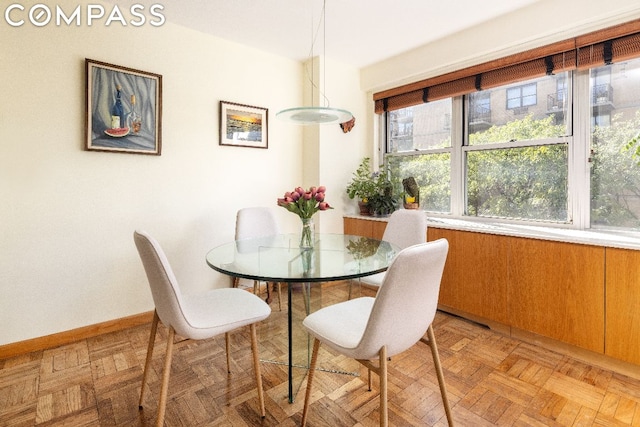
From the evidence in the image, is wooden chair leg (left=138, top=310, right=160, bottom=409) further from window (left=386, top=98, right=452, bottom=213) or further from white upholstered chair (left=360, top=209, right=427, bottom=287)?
window (left=386, top=98, right=452, bottom=213)

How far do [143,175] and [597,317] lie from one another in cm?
332

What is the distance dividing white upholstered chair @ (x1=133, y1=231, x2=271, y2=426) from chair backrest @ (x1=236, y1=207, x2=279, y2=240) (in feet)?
3.33

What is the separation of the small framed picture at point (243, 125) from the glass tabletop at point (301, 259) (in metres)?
1.20

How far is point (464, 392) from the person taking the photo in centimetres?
181

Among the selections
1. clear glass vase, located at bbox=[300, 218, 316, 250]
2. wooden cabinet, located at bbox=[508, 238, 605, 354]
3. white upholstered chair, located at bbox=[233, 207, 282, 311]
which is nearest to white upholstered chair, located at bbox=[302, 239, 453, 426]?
clear glass vase, located at bbox=[300, 218, 316, 250]

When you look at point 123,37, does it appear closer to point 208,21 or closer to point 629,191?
point 208,21

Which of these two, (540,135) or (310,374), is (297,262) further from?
(540,135)

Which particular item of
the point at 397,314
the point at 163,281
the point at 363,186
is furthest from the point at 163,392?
the point at 363,186

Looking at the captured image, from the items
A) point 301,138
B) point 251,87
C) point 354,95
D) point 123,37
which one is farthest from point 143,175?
point 354,95

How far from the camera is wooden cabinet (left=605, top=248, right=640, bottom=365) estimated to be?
188 centimetres

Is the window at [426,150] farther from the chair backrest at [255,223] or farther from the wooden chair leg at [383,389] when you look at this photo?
the wooden chair leg at [383,389]

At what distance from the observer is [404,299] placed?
1167 mm

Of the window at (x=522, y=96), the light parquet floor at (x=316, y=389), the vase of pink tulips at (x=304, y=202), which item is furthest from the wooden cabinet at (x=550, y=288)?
the vase of pink tulips at (x=304, y=202)

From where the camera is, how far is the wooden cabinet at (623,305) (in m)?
1.88
